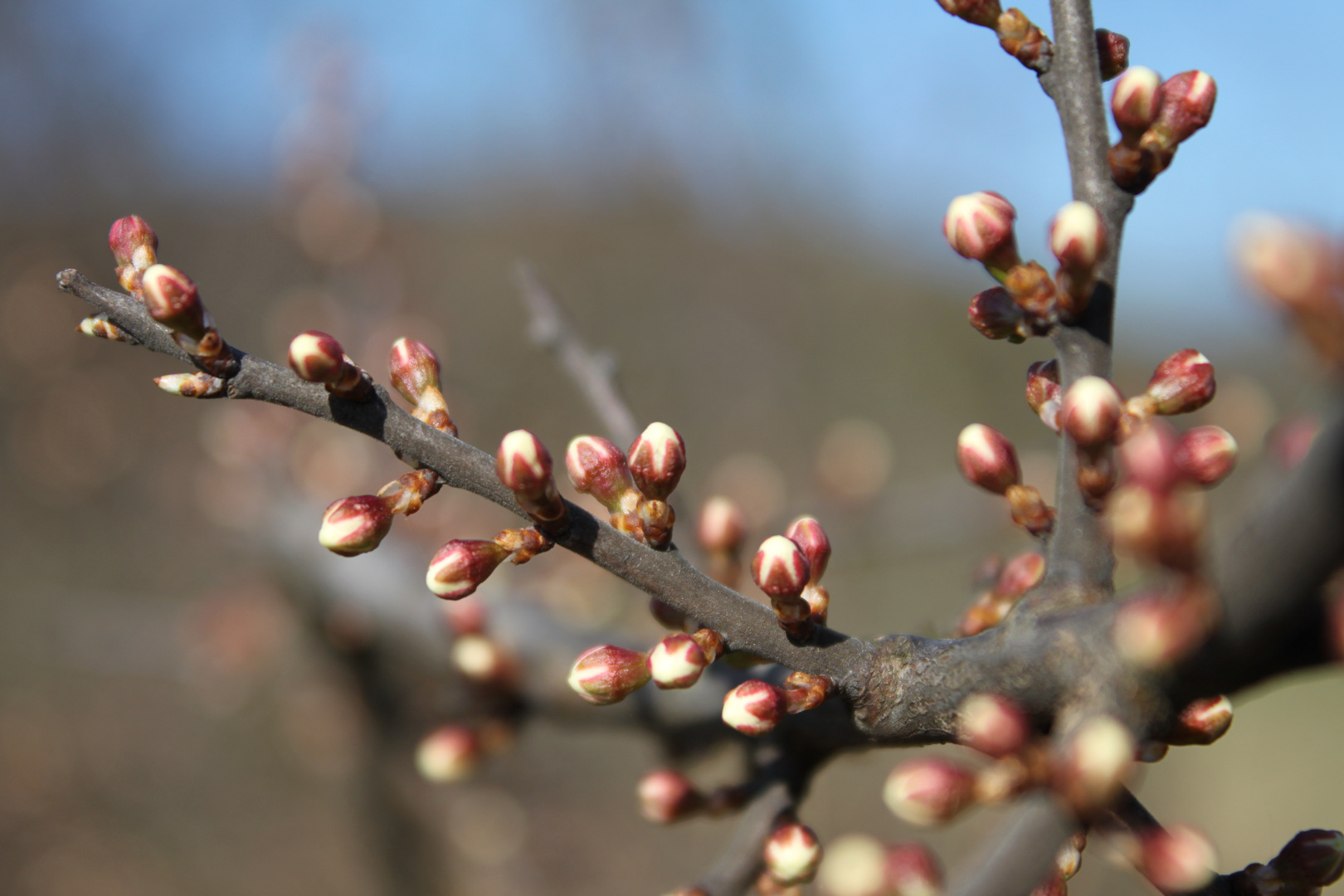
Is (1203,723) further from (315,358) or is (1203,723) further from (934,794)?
(315,358)

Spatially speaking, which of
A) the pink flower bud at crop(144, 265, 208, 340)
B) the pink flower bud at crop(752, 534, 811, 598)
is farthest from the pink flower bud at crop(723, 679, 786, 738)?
the pink flower bud at crop(144, 265, 208, 340)

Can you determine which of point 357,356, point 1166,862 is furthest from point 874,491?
point 1166,862

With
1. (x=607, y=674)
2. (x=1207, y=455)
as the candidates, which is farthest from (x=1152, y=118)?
(x=607, y=674)

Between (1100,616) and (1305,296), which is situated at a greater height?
(1305,296)

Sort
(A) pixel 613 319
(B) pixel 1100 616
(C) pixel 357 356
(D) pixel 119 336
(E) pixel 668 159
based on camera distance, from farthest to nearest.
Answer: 1. (E) pixel 668 159
2. (A) pixel 613 319
3. (C) pixel 357 356
4. (D) pixel 119 336
5. (B) pixel 1100 616

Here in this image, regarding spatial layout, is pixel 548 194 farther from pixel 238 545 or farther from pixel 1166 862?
pixel 1166 862

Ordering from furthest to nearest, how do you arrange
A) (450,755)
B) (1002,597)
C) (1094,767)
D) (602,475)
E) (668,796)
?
(450,755), (668,796), (1002,597), (602,475), (1094,767)

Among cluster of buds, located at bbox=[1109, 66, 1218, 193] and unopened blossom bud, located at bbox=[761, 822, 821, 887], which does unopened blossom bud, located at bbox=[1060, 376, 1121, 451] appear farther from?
unopened blossom bud, located at bbox=[761, 822, 821, 887]
